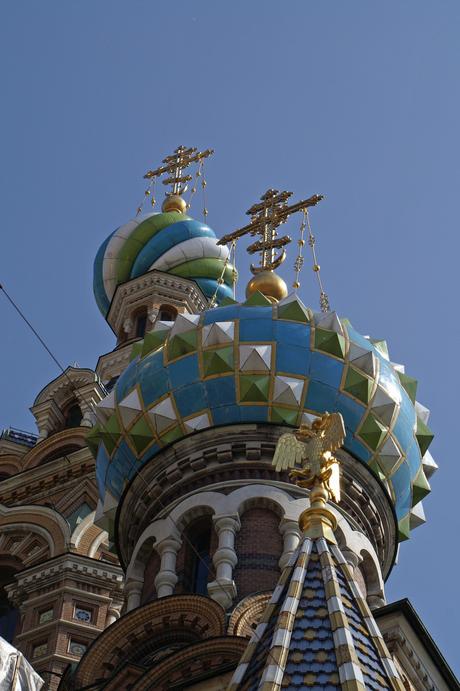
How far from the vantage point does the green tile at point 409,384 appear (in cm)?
1393

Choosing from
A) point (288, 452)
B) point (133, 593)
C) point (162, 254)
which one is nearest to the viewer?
point (288, 452)

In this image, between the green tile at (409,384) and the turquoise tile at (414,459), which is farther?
the green tile at (409,384)

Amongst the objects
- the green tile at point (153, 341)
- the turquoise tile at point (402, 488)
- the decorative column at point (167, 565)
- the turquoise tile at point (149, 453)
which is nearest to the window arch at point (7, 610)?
the turquoise tile at point (149, 453)

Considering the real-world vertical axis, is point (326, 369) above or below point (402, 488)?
above

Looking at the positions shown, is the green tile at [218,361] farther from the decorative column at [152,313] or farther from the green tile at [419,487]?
the decorative column at [152,313]

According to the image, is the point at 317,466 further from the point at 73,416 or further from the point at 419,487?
the point at 73,416

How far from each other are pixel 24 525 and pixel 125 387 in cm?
380

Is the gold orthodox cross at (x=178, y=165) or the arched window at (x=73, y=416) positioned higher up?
the gold orthodox cross at (x=178, y=165)

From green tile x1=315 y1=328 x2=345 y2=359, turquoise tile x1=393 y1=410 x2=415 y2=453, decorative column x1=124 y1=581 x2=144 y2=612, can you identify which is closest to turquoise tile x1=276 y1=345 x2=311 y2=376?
green tile x1=315 y1=328 x2=345 y2=359

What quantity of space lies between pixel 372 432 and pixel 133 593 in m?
2.35

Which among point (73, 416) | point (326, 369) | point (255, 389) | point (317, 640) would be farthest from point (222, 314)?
point (317, 640)

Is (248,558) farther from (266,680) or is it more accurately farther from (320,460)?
(266,680)

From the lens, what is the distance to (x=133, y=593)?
1277 centimetres

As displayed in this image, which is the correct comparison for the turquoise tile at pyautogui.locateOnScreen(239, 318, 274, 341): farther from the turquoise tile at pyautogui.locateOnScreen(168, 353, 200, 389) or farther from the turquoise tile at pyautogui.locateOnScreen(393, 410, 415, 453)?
the turquoise tile at pyautogui.locateOnScreen(393, 410, 415, 453)
